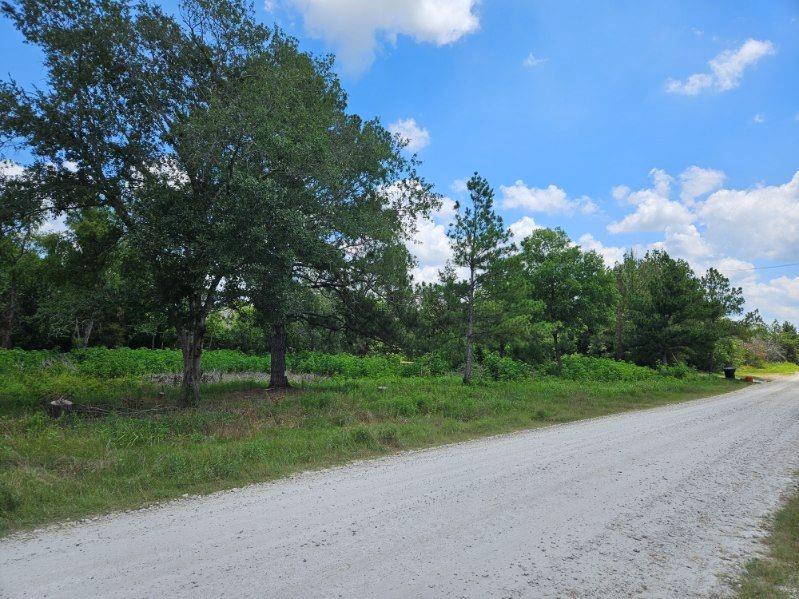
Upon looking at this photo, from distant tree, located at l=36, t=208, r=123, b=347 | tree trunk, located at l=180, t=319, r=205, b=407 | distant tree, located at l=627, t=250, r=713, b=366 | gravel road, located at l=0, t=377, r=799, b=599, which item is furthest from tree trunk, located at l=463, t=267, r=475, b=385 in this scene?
distant tree, located at l=627, t=250, r=713, b=366

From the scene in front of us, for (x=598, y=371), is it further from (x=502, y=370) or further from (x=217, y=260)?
(x=217, y=260)

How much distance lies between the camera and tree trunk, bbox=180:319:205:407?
541 inches

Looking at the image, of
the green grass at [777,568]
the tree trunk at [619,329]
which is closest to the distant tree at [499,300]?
the green grass at [777,568]

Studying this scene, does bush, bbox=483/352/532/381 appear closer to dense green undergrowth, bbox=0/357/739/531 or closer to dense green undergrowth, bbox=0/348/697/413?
dense green undergrowth, bbox=0/348/697/413

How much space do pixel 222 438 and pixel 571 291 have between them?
1045 inches

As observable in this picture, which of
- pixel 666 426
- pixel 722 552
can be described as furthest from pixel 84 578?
pixel 666 426

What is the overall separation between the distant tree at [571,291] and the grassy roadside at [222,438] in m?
13.6

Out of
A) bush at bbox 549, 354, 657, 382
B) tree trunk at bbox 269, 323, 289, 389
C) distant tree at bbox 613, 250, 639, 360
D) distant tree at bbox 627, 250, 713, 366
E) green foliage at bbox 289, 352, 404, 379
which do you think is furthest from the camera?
distant tree at bbox 613, 250, 639, 360

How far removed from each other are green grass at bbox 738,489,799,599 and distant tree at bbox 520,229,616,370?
2483cm

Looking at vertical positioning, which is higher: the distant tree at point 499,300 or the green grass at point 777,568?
the distant tree at point 499,300

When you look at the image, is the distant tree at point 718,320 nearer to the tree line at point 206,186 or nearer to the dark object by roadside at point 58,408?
the tree line at point 206,186

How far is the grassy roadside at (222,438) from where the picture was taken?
235 inches

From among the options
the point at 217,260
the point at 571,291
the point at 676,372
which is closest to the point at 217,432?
the point at 217,260

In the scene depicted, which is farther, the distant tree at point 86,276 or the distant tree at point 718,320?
the distant tree at point 718,320
